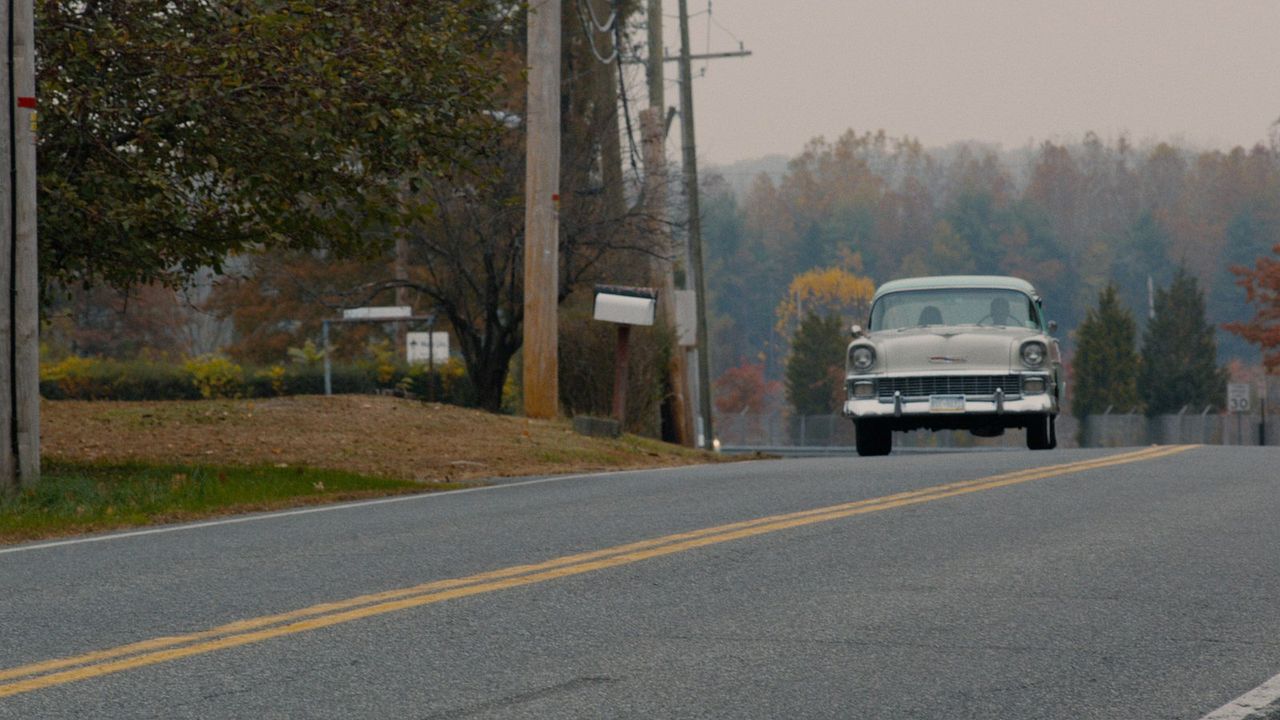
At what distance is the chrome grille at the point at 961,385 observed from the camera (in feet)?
61.5

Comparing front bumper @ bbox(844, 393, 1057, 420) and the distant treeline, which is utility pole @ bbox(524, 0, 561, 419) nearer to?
front bumper @ bbox(844, 393, 1057, 420)

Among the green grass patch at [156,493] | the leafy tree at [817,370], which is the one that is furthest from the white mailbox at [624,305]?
the leafy tree at [817,370]

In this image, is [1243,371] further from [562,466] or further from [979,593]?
[979,593]

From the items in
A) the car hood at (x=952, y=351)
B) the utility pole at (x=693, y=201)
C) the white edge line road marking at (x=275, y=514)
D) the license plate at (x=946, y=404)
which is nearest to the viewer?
the white edge line road marking at (x=275, y=514)

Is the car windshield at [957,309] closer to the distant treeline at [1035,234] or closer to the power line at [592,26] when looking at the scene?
the power line at [592,26]

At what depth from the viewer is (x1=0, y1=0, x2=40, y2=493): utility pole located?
45.5 feet

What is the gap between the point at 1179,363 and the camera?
74312 mm

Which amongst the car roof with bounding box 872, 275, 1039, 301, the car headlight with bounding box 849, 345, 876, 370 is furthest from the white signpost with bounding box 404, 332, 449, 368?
the car headlight with bounding box 849, 345, 876, 370

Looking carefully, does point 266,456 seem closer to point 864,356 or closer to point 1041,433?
point 864,356

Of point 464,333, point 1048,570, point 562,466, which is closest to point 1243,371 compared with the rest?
point 464,333

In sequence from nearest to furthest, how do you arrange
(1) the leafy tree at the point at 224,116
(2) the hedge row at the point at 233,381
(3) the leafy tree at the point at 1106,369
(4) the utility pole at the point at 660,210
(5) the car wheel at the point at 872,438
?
(1) the leafy tree at the point at 224,116
(5) the car wheel at the point at 872,438
(4) the utility pole at the point at 660,210
(2) the hedge row at the point at 233,381
(3) the leafy tree at the point at 1106,369

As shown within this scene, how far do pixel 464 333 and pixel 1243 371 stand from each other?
397 feet

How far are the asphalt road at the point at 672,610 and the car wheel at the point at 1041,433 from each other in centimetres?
624

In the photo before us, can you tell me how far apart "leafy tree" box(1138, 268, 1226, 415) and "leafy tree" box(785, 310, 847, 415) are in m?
16.8
